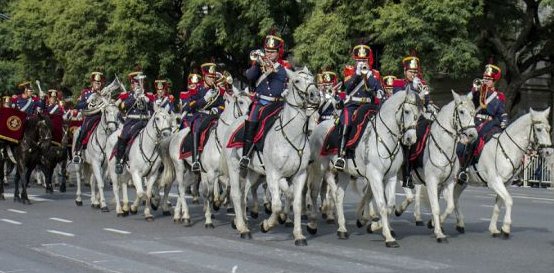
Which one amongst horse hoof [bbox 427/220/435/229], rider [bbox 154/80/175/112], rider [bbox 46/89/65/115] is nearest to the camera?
horse hoof [bbox 427/220/435/229]

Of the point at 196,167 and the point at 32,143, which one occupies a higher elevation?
the point at 32,143

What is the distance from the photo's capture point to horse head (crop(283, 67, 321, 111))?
15.2 metres

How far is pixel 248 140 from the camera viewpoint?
16312 millimetres

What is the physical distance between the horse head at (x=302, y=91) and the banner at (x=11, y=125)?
1123 centimetres

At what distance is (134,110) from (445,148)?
24.5 ft

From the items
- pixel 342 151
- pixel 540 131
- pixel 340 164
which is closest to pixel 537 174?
pixel 540 131

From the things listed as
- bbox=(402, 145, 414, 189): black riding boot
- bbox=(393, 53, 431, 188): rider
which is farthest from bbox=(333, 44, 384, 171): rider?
bbox=(402, 145, 414, 189): black riding boot

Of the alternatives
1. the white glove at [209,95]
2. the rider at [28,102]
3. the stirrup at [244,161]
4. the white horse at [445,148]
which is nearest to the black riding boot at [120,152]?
the white glove at [209,95]

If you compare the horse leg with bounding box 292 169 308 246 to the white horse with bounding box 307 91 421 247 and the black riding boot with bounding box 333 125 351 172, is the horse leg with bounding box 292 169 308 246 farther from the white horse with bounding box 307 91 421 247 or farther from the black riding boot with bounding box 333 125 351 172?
the white horse with bounding box 307 91 421 247

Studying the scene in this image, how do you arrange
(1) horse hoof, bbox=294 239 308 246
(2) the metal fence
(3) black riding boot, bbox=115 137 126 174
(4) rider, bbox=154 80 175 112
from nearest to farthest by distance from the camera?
(1) horse hoof, bbox=294 239 308 246
(3) black riding boot, bbox=115 137 126 174
(4) rider, bbox=154 80 175 112
(2) the metal fence

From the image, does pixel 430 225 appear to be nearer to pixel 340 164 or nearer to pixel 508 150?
pixel 508 150

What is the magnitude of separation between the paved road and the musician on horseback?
2.13 metres

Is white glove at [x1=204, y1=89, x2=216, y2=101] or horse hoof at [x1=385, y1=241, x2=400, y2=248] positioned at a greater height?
white glove at [x1=204, y1=89, x2=216, y2=101]

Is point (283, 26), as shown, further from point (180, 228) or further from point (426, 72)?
point (180, 228)
